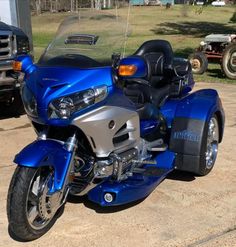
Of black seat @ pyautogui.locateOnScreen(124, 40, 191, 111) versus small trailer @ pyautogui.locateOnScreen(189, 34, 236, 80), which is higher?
black seat @ pyautogui.locateOnScreen(124, 40, 191, 111)

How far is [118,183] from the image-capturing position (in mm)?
4418

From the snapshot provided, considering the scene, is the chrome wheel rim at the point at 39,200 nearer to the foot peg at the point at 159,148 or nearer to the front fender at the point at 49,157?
the front fender at the point at 49,157

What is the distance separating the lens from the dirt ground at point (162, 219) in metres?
4.09

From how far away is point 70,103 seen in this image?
397 centimetres

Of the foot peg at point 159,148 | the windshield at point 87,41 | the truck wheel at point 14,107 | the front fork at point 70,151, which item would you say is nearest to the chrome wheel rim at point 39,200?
the front fork at point 70,151

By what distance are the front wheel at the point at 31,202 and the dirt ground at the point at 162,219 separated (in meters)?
0.12

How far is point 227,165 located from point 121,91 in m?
2.01

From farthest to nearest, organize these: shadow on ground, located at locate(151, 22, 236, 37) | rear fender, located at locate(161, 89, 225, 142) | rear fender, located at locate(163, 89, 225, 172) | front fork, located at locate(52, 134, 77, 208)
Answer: shadow on ground, located at locate(151, 22, 236, 37)
rear fender, located at locate(161, 89, 225, 142)
rear fender, located at locate(163, 89, 225, 172)
front fork, located at locate(52, 134, 77, 208)

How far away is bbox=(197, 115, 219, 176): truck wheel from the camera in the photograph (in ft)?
16.8

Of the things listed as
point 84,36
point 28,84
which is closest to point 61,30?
point 84,36

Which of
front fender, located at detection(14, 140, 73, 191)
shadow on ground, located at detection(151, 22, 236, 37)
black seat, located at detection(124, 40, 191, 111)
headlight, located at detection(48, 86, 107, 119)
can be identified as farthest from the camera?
shadow on ground, located at detection(151, 22, 236, 37)

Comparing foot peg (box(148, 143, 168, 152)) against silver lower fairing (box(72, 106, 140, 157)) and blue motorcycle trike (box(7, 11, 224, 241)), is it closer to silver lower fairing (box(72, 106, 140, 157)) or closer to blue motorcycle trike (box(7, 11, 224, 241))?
blue motorcycle trike (box(7, 11, 224, 241))

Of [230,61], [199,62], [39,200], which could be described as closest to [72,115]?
[39,200]

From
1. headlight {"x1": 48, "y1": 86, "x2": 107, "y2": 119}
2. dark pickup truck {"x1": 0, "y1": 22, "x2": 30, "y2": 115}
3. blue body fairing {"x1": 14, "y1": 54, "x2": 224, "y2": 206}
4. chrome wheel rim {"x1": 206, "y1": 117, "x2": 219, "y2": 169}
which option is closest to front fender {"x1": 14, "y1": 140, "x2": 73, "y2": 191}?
blue body fairing {"x1": 14, "y1": 54, "x2": 224, "y2": 206}
